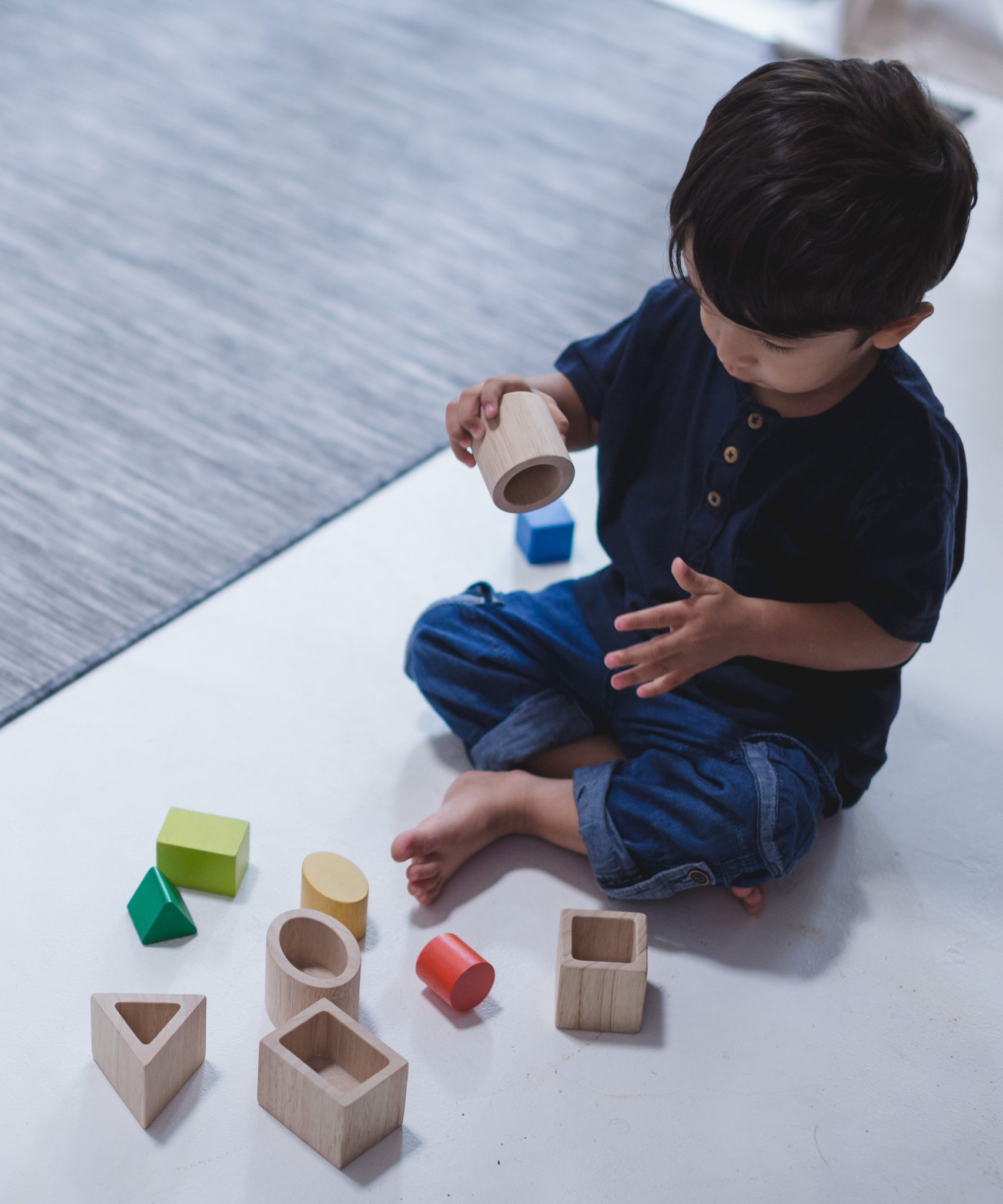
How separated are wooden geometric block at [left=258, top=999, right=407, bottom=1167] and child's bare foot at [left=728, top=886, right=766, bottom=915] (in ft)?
1.00

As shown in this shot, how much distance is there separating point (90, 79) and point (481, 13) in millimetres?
774

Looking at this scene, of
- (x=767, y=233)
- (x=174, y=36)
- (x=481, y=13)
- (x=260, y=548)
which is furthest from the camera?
(x=481, y=13)

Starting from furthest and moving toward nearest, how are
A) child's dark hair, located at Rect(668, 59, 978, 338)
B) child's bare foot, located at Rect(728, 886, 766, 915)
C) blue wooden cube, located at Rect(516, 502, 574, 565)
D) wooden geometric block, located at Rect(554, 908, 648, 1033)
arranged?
blue wooden cube, located at Rect(516, 502, 574, 565)
child's bare foot, located at Rect(728, 886, 766, 915)
wooden geometric block, located at Rect(554, 908, 648, 1033)
child's dark hair, located at Rect(668, 59, 978, 338)

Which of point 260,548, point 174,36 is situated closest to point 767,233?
point 260,548

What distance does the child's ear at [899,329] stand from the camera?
0.86 m

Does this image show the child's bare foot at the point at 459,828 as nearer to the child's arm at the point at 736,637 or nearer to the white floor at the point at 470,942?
the white floor at the point at 470,942

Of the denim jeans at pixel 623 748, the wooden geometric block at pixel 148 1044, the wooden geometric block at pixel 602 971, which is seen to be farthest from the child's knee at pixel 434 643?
the wooden geometric block at pixel 148 1044

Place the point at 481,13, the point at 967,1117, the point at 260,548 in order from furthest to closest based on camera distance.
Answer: the point at 481,13 < the point at 260,548 < the point at 967,1117

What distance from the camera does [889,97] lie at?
0.81 meters

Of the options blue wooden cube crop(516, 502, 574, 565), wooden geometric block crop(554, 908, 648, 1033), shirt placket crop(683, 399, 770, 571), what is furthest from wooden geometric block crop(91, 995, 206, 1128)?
blue wooden cube crop(516, 502, 574, 565)

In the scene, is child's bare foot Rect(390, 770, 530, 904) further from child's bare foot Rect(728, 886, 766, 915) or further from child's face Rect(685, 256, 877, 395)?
child's face Rect(685, 256, 877, 395)

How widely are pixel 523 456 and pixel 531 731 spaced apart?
0.89 ft

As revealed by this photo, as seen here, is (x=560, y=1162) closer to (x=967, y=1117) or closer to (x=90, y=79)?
(x=967, y=1117)

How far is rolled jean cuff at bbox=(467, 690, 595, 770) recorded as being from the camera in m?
1.10
